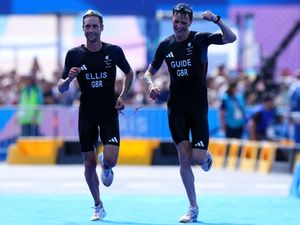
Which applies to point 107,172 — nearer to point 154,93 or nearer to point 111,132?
point 111,132

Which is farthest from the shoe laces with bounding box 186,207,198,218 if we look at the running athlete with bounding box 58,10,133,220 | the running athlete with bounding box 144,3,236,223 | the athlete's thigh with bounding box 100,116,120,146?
the athlete's thigh with bounding box 100,116,120,146

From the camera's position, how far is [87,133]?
12203 mm

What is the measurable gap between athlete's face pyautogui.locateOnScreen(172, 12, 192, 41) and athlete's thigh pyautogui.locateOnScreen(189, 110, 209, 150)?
0.84 meters

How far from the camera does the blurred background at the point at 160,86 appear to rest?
23219 mm

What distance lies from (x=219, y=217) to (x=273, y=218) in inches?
24.1

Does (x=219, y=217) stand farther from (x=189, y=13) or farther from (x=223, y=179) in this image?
(x=223, y=179)

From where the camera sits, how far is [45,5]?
2392 cm

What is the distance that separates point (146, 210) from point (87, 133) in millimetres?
1835

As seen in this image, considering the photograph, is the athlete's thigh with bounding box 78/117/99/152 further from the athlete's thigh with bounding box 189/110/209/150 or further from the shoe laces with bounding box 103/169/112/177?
the athlete's thigh with bounding box 189/110/209/150

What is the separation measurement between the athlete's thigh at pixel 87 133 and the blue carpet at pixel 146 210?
0.78 m

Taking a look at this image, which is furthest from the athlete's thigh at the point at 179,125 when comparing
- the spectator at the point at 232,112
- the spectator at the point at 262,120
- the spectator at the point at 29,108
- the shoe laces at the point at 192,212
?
the spectator at the point at 29,108

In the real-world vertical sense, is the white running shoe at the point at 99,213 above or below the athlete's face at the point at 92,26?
below

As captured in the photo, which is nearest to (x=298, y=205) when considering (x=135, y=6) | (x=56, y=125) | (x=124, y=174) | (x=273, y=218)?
(x=273, y=218)

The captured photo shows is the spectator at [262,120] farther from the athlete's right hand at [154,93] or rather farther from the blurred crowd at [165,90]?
the athlete's right hand at [154,93]
